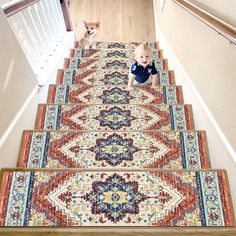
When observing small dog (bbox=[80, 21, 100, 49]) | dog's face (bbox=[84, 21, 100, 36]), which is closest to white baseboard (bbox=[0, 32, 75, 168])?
small dog (bbox=[80, 21, 100, 49])

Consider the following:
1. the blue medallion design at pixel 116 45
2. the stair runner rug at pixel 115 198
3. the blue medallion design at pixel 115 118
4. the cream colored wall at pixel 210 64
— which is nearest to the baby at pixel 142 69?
the cream colored wall at pixel 210 64

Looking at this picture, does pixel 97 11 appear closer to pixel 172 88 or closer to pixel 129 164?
pixel 172 88

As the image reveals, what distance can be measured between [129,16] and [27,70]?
11.5 ft

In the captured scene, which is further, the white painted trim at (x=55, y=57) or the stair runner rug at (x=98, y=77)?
the stair runner rug at (x=98, y=77)

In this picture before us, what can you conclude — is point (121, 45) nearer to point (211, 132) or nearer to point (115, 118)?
point (115, 118)

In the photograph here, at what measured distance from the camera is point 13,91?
182cm

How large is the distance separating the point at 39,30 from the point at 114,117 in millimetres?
1232

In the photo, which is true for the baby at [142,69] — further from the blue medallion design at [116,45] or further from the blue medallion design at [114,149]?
the blue medallion design at [116,45]

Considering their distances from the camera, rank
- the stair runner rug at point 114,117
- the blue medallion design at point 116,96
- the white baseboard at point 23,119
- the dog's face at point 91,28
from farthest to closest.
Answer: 1. the dog's face at point 91,28
2. the blue medallion design at point 116,96
3. the stair runner rug at point 114,117
4. the white baseboard at point 23,119

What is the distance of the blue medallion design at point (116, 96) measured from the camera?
8.31ft

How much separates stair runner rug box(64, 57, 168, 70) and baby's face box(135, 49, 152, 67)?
0.63 meters

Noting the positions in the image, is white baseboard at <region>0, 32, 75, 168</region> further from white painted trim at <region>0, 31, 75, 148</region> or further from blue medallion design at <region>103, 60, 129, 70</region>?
blue medallion design at <region>103, 60, 129, 70</region>

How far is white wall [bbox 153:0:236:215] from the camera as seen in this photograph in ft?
5.36

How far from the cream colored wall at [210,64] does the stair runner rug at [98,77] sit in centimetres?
27
